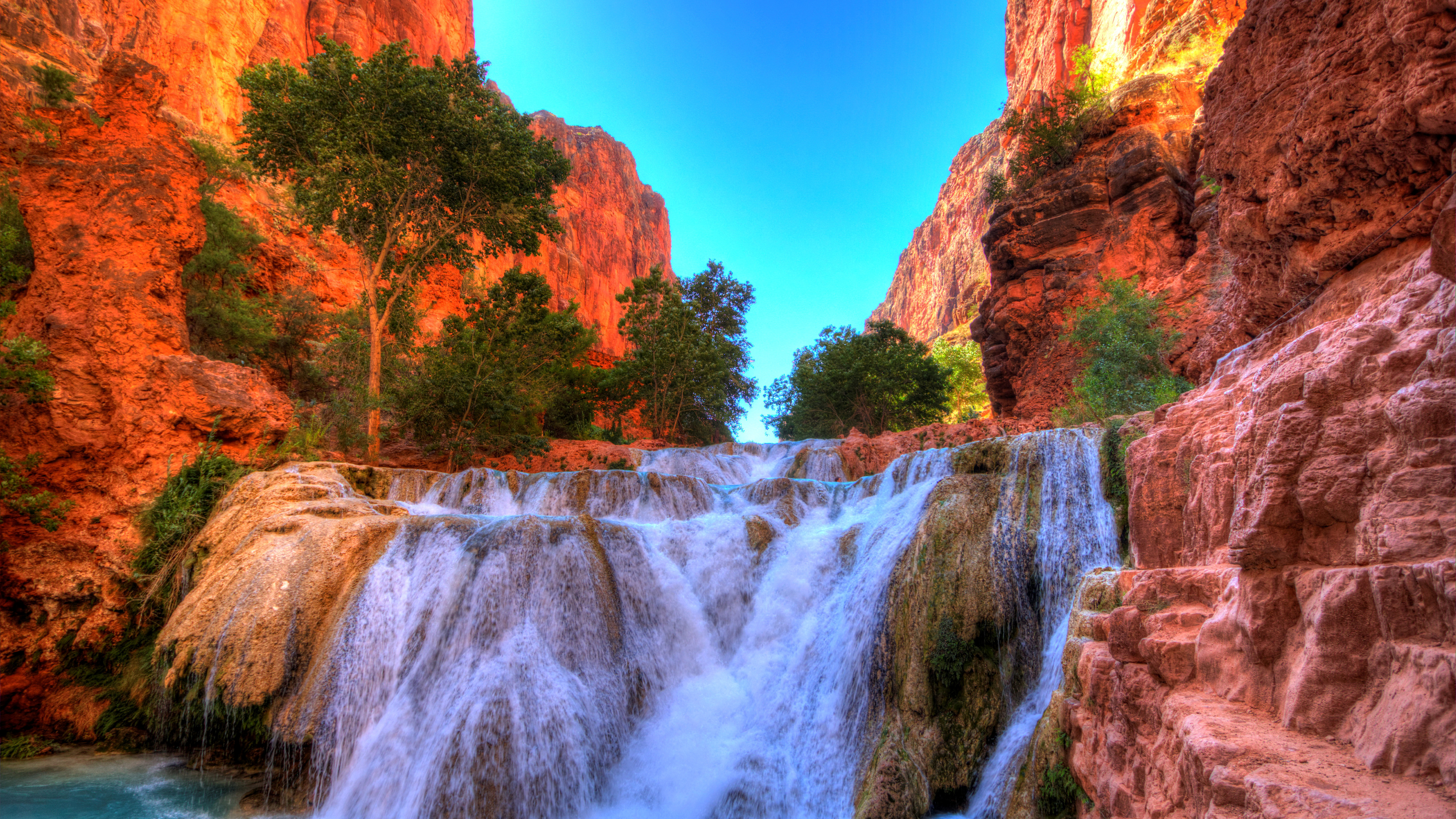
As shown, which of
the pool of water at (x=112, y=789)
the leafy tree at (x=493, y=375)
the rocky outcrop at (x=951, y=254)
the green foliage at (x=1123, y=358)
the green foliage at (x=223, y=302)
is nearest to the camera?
the pool of water at (x=112, y=789)

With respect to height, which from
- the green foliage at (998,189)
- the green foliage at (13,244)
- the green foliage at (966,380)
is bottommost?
the green foliage at (13,244)

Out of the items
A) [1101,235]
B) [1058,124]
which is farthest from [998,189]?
[1101,235]

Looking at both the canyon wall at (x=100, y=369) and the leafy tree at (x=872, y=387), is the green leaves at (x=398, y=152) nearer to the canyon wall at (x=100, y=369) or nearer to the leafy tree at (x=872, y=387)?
the canyon wall at (x=100, y=369)

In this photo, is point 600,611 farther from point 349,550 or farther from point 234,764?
point 234,764

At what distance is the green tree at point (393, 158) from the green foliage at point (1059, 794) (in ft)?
48.5

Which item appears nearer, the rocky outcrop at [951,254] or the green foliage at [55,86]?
the green foliage at [55,86]

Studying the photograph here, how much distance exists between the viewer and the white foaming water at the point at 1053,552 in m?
5.39

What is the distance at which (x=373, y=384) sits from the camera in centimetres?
1415

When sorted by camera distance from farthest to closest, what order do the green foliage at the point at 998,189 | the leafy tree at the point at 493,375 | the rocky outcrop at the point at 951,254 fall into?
the rocky outcrop at the point at 951,254 → the green foliage at the point at 998,189 → the leafy tree at the point at 493,375

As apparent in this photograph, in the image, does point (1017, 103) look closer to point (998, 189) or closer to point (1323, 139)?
Answer: point (998, 189)

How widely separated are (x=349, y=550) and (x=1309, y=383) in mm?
9328

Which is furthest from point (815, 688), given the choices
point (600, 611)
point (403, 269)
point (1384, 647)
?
point (403, 269)

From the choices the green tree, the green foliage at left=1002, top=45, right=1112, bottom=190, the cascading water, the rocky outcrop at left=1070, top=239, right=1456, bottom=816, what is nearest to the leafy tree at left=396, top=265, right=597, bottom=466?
the green tree

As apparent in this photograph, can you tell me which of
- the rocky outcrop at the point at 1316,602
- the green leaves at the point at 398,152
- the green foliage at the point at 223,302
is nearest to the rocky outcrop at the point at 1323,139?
the rocky outcrop at the point at 1316,602
